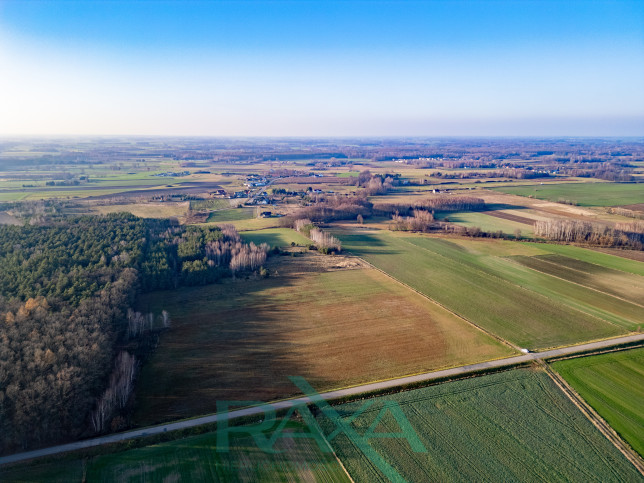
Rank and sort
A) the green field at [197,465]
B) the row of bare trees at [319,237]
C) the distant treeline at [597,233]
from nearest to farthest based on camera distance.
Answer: the green field at [197,465] → the row of bare trees at [319,237] → the distant treeline at [597,233]

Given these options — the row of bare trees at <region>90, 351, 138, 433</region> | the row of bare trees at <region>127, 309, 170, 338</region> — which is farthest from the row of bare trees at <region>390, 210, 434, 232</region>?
the row of bare trees at <region>90, 351, 138, 433</region>

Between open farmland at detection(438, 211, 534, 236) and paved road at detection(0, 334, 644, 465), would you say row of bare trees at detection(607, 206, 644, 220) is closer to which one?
open farmland at detection(438, 211, 534, 236)

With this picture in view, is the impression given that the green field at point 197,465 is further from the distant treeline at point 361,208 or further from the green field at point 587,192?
the green field at point 587,192

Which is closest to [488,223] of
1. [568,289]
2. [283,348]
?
[568,289]

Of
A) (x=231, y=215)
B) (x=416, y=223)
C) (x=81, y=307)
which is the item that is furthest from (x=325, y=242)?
(x=81, y=307)

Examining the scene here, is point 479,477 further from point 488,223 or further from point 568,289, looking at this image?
point 488,223

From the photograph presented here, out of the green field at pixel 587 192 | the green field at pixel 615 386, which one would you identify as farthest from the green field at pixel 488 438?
the green field at pixel 587 192

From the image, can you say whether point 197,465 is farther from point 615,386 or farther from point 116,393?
point 615,386
